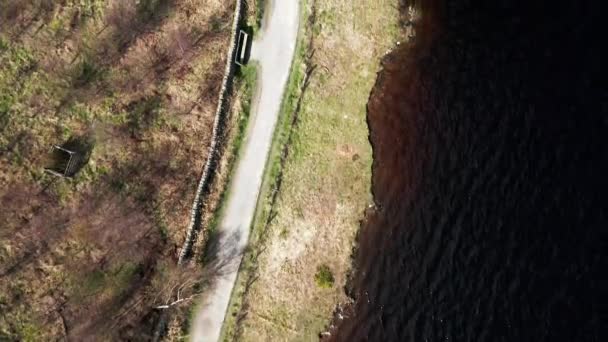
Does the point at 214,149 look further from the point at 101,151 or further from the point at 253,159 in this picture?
the point at 101,151

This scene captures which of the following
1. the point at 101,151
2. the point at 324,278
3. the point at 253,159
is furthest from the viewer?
the point at 253,159

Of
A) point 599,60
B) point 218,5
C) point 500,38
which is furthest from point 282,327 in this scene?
point 599,60

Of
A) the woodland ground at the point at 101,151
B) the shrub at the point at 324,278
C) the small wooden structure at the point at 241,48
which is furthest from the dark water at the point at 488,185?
the woodland ground at the point at 101,151

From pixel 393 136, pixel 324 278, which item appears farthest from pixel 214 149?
pixel 393 136

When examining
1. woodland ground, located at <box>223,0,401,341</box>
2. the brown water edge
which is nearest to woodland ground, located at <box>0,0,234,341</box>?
woodland ground, located at <box>223,0,401,341</box>

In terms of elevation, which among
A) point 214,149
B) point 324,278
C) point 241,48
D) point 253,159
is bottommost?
point 324,278

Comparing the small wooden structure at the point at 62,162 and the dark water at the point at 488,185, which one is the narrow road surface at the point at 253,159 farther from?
the small wooden structure at the point at 62,162

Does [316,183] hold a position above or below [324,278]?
above
